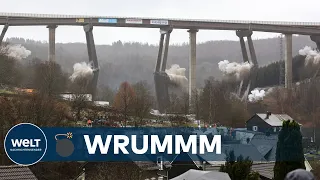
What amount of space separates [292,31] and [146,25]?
8183 mm

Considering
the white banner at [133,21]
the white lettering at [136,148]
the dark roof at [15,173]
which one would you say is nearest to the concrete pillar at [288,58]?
the white banner at [133,21]

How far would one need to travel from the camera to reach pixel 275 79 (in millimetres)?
27797

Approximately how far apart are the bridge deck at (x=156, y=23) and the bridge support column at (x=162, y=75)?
0.73 meters

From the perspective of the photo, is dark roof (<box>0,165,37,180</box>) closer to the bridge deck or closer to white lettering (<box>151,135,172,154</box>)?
white lettering (<box>151,135,172,154</box>)

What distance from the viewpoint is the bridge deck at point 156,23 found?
20594mm

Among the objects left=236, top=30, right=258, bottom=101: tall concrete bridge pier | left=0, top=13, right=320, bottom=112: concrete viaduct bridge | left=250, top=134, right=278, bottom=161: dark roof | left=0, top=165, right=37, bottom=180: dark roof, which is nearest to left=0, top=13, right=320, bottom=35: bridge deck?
left=0, top=13, right=320, bottom=112: concrete viaduct bridge

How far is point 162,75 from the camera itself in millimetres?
24734

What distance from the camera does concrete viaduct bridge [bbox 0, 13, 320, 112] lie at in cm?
2077

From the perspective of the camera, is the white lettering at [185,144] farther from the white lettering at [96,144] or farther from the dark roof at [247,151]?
the white lettering at [96,144]

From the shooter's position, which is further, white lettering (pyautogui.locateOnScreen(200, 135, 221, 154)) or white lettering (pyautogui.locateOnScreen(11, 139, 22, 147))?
white lettering (pyautogui.locateOnScreen(200, 135, 221, 154))

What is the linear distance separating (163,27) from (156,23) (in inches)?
22.7

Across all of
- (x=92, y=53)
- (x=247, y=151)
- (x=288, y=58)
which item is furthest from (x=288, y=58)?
(x=247, y=151)

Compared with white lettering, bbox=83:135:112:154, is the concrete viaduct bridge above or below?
above

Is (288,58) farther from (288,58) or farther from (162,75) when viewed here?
(162,75)
